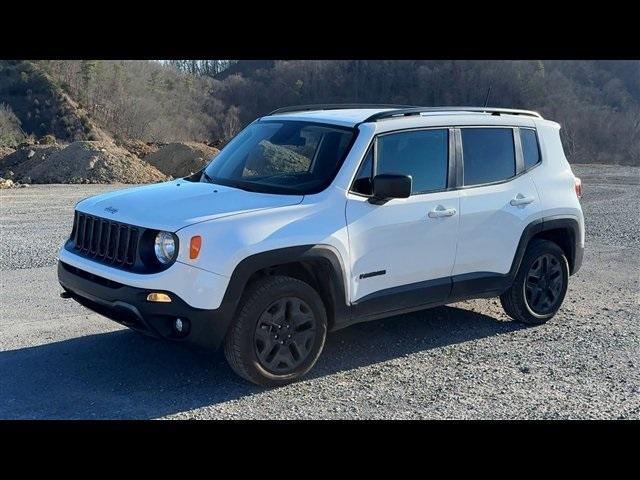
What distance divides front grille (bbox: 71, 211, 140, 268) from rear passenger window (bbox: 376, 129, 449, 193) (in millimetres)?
2078

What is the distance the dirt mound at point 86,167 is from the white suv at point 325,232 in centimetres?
1839

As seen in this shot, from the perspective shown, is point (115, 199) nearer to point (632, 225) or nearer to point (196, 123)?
point (632, 225)

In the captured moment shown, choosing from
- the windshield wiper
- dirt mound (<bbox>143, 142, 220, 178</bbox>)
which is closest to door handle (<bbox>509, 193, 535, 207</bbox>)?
the windshield wiper

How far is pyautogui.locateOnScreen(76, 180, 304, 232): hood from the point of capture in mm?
5328

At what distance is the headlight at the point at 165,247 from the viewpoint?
5.20m

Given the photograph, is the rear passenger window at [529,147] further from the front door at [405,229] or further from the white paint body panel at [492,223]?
the front door at [405,229]

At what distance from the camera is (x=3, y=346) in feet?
21.5

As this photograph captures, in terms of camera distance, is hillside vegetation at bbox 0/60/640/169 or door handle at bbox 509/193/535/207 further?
hillside vegetation at bbox 0/60/640/169

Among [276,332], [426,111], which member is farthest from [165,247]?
[426,111]

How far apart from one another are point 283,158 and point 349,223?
0.99 metres

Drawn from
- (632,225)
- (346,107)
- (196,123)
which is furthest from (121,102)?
(346,107)

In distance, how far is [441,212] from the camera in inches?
253

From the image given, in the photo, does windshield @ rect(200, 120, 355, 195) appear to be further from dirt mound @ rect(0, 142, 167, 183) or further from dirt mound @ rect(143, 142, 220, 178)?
dirt mound @ rect(143, 142, 220, 178)

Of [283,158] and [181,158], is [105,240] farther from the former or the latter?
[181,158]
